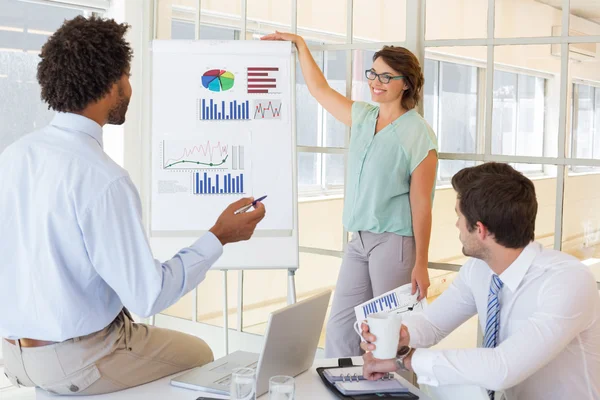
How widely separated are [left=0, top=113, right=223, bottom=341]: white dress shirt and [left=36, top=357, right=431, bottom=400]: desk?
178mm

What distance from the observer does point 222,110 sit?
327 cm

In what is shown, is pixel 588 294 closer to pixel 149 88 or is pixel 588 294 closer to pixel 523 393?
pixel 523 393

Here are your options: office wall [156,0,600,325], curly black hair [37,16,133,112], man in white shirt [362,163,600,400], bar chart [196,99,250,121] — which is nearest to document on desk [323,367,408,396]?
man in white shirt [362,163,600,400]

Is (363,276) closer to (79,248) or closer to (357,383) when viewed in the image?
(357,383)

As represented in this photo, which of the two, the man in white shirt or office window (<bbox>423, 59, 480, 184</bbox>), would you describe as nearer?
the man in white shirt

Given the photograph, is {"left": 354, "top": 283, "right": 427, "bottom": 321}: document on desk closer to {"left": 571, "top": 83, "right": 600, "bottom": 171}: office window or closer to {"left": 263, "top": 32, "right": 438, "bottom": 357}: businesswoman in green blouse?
{"left": 263, "top": 32, "right": 438, "bottom": 357}: businesswoman in green blouse

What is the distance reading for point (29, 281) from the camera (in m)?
1.85

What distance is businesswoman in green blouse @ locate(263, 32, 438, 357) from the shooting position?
2.99m

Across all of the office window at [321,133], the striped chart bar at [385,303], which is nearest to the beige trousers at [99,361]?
the striped chart bar at [385,303]

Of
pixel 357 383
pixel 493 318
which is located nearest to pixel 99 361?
pixel 357 383

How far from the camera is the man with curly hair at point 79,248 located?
1.80 metres

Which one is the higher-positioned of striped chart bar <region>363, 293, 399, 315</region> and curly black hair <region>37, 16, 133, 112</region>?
curly black hair <region>37, 16, 133, 112</region>

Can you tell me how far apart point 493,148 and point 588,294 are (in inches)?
56.4

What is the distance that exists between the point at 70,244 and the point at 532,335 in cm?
112
